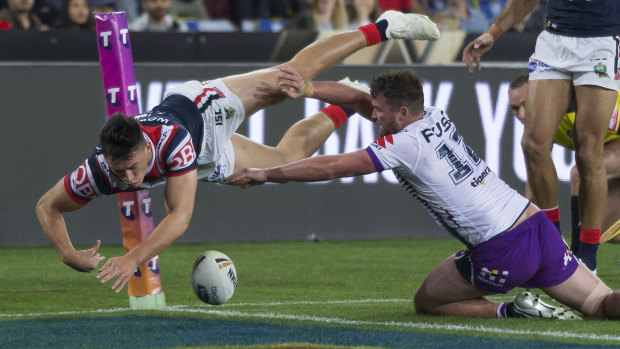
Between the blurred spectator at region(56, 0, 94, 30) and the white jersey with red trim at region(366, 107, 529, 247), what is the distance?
6.48m

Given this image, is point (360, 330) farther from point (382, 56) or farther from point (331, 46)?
point (382, 56)

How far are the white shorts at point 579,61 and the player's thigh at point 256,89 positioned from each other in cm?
172

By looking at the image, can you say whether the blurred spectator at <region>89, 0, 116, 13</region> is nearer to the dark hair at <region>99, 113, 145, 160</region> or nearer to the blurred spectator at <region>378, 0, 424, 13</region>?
the blurred spectator at <region>378, 0, 424, 13</region>

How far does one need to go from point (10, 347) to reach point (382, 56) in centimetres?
696

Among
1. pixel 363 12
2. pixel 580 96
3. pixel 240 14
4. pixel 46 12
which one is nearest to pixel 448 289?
pixel 580 96

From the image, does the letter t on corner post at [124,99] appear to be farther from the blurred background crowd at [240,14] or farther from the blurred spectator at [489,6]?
the blurred spectator at [489,6]

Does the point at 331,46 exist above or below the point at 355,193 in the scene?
above

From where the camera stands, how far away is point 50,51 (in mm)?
11164

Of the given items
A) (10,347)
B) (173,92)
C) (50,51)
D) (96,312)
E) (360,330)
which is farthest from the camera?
(50,51)

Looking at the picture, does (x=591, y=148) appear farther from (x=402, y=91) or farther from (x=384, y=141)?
(x=384, y=141)

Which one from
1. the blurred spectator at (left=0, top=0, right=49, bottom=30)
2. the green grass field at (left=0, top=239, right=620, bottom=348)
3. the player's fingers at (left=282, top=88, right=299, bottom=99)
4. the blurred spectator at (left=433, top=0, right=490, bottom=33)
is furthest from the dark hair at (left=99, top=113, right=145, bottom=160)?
the blurred spectator at (left=433, top=0, right=490, bottom=33)

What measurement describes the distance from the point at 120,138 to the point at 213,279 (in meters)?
1.14

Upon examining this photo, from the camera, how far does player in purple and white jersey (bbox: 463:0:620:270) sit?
23.8ft

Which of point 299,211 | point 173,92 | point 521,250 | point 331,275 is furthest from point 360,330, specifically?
point 299,211
